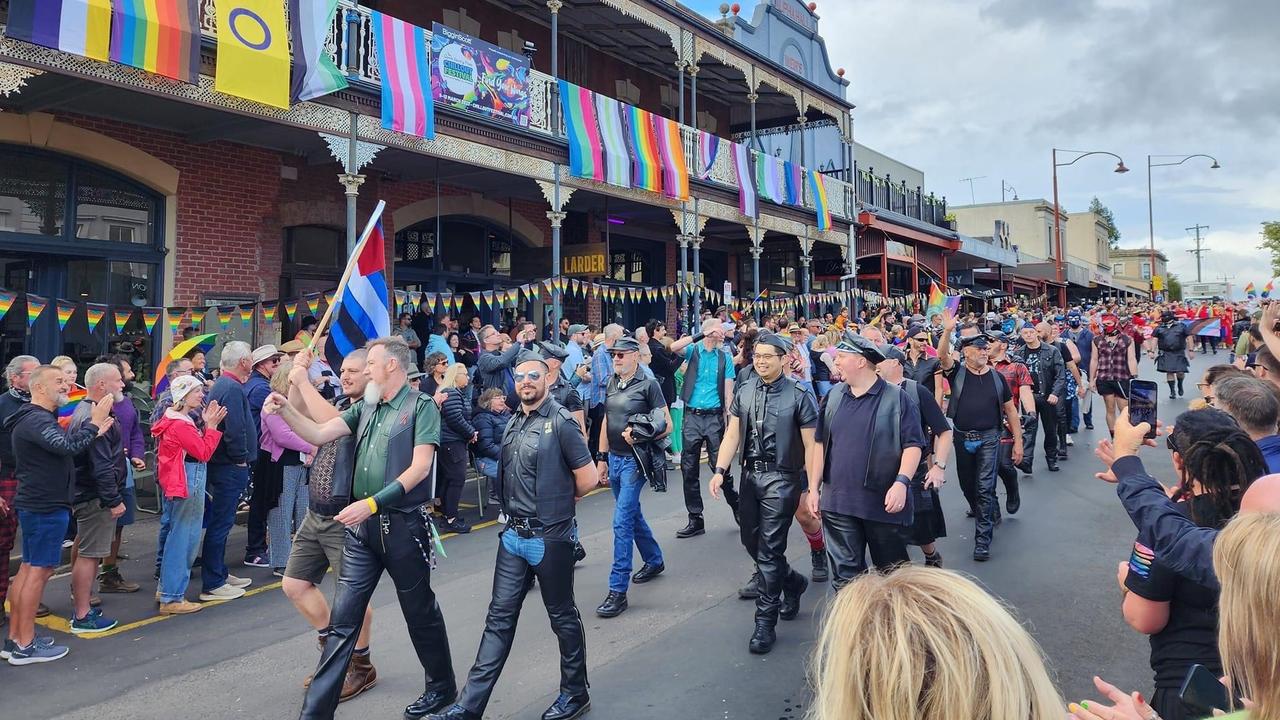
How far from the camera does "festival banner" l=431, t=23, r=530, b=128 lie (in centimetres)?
1191

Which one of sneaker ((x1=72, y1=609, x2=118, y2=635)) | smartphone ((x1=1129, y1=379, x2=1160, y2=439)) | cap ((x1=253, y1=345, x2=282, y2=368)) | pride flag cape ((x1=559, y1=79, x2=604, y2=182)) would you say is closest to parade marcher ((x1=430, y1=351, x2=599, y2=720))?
smartphone ((x1=1129, y1=379, x2=1160, y2=439))

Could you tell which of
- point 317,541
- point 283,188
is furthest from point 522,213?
point 317,541

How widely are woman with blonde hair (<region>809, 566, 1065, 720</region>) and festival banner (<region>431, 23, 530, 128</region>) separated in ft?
38.8

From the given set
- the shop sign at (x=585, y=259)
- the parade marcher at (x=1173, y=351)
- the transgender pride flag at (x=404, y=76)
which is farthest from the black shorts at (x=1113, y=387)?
the transgender pride flag at (x=404, y=76)

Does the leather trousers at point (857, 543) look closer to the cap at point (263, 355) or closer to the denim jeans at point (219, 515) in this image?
the denim jeans at point (219, 515)

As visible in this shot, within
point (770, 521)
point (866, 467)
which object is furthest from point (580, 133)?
point (866, 467)

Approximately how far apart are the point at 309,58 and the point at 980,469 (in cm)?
883

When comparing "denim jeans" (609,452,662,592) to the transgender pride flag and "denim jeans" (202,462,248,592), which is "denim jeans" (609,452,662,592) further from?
the transgender pride flag

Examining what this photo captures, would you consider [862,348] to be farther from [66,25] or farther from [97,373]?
[66,25]

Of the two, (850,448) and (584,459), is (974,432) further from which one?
(584,459)

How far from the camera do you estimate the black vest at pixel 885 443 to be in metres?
4.62

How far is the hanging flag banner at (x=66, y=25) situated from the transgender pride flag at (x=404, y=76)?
337 cm

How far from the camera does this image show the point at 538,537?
4.21 m

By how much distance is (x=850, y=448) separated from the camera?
4719mm
